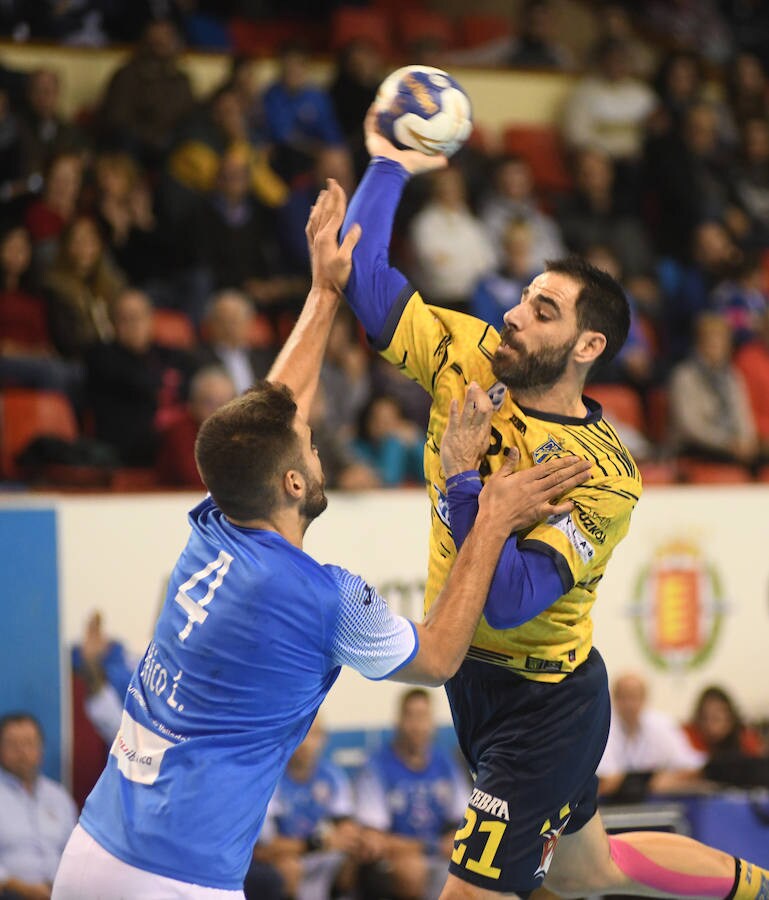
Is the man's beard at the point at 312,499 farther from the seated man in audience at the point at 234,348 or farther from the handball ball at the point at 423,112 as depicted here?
the seated man in audience at the point at 234,348

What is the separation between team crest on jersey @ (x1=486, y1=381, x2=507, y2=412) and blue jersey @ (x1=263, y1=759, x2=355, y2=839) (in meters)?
3.89

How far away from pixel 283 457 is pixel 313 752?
4.52m

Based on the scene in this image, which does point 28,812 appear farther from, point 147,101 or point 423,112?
point 147,101

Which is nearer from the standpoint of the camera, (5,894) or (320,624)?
(320,624)

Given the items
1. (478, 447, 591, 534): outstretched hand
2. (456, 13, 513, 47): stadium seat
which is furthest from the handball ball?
(456, 13, 513, 47): stadium seat

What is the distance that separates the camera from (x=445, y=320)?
488cm

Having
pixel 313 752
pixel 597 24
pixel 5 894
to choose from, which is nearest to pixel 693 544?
pixel 313 752

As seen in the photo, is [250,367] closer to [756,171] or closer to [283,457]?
[283,457]

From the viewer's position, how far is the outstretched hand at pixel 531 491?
4.27 meters

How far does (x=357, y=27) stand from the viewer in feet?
43.2

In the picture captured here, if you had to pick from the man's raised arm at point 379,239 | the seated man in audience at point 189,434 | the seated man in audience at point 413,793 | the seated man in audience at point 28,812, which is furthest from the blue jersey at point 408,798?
the man's raised arm at point 379,239

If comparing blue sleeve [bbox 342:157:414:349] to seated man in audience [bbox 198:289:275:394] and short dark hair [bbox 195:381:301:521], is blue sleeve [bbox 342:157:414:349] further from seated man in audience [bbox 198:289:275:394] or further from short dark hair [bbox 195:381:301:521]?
seated man in audience [bbox 198:289:275:394]

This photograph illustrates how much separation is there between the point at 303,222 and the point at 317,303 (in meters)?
6.12

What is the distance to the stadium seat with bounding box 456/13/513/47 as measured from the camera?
1416 centimetres
